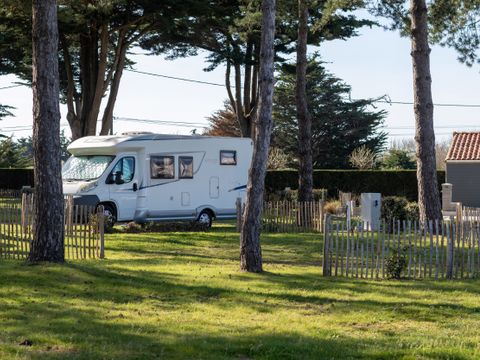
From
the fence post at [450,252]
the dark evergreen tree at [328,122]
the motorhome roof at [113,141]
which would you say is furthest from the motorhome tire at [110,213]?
the dark evergreen tree at [328,122]

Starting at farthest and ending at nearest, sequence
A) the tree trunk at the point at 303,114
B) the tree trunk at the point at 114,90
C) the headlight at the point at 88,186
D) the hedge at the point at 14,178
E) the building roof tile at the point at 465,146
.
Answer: the hedge at the point at 14,178 → the building roof tile at the point at 465,146 → the tree trunk at the point at 114,90 → the tree trunk at the point at 303,114 → the headlight at the point at 88,186

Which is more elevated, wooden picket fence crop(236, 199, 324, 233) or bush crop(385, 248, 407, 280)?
wooden picket fence crop(236, 199, 324, 233)

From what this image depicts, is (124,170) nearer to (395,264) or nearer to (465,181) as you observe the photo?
(395,264)

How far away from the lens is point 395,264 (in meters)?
13.9

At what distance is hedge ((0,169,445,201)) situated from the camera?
42344 millimetres

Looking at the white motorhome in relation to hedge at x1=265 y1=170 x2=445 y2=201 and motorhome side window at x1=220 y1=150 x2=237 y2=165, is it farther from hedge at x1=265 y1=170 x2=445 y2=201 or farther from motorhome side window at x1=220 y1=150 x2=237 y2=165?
hedge at x1=265 y1=170 x2=445 y2=201

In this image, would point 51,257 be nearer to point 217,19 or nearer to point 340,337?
point 340,337

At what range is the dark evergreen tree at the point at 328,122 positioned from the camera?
6231 centimetres

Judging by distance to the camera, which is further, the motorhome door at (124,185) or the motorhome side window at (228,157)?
the motorhome side window at (228,157)

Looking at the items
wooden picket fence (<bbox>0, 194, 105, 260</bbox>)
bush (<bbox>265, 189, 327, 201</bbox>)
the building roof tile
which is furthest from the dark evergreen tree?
wooden picket fence (<bbox>0, 194, 105, 260</bbox>)

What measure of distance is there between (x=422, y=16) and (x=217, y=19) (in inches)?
527

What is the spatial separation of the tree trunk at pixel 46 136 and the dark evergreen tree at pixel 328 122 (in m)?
48.1

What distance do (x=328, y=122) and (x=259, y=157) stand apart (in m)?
49.1

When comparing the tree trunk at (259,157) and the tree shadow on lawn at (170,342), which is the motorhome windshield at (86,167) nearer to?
the tree trunk at (259,157)
